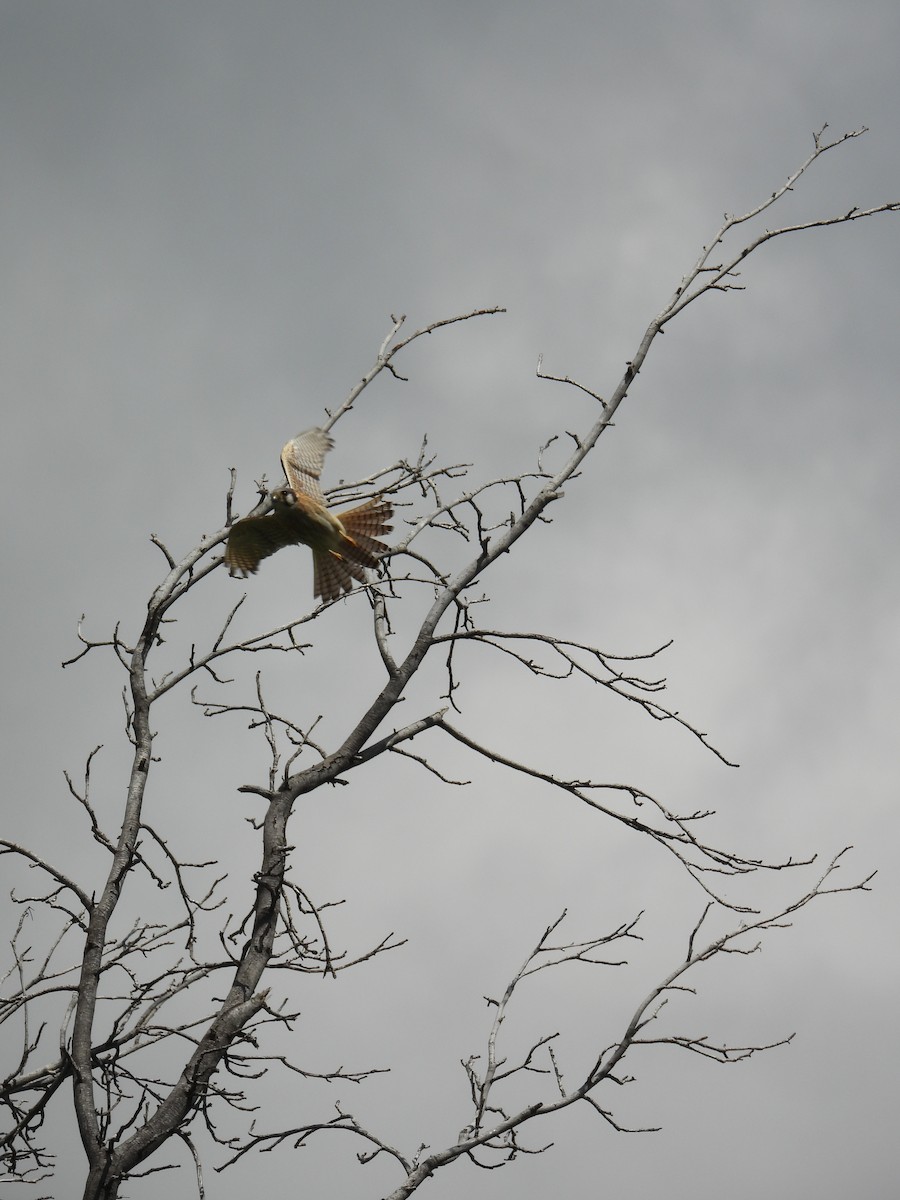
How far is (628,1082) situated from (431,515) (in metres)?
2.70

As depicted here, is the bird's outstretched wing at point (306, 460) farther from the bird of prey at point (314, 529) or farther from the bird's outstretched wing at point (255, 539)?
the bird's outstretched wing at point (255, 539)

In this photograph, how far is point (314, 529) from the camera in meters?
6.66

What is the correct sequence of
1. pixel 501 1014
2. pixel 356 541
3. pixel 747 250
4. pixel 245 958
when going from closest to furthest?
pixel 245 958
pixel 747 250
pixel 501 1014
pixel 356 541

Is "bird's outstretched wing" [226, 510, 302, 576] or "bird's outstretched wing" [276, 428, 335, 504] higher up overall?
"bird's outstretched wing" [276, 428, 335, 504]

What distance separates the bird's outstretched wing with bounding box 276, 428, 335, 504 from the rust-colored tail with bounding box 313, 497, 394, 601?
0.29m

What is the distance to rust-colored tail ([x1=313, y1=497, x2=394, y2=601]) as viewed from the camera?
6.60 meters

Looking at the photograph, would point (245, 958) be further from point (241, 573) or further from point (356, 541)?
point (356, 541)

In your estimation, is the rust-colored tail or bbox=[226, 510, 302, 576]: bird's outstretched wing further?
the rust-colored tail

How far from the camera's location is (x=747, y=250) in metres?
5.21

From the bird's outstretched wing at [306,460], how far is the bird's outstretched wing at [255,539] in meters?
0.20

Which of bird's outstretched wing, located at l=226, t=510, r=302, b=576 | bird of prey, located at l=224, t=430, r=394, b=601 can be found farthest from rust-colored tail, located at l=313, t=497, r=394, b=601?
bird's outstretched wing, located at l=226, t=510, r=302, b=576

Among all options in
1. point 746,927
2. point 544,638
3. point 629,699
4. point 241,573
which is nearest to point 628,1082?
point 746,927

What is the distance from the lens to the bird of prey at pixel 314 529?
629cm

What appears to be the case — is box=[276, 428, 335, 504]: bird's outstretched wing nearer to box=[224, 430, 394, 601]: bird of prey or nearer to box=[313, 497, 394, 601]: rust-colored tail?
box=[224, 430, 394, 601]: bird of prey
